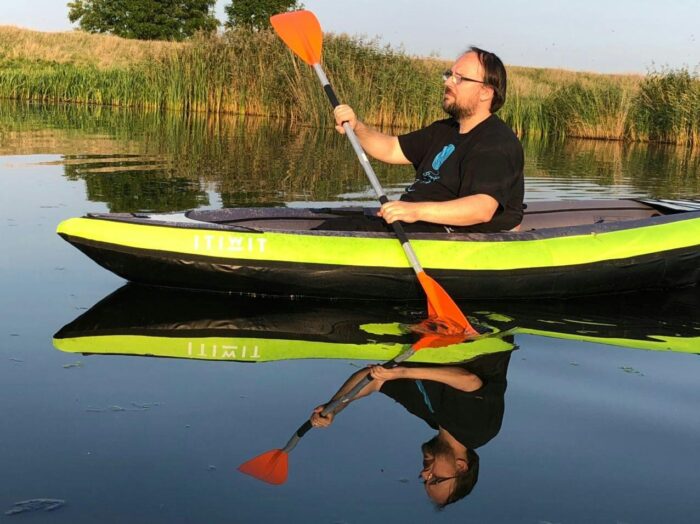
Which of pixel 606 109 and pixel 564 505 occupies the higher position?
pixel 606 109

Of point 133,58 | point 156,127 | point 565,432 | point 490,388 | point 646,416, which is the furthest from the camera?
point 133,58

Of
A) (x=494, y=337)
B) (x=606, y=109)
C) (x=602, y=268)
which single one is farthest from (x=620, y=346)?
(x=606, y=109)

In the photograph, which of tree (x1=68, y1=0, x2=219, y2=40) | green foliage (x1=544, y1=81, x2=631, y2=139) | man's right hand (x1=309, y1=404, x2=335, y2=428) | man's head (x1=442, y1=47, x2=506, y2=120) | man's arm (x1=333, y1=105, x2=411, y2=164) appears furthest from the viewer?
tree (x1=68, y1=0, x2=219, y2=40)

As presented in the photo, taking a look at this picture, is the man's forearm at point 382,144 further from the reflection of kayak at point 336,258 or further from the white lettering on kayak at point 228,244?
the white lettering on kayak at point 228,244

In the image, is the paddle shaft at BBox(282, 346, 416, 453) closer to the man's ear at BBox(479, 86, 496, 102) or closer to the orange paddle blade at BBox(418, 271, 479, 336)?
the orange paddle blade at BBox(418, 271, 479, 336)

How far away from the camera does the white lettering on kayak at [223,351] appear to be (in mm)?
3643

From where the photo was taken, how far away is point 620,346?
4.06m

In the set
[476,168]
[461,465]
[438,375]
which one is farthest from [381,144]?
[461,465]

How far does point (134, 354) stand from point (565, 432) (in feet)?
5.62

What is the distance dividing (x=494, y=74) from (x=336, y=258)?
1227mm

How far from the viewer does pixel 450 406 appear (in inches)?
122

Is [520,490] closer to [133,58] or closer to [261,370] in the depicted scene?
[261,370]

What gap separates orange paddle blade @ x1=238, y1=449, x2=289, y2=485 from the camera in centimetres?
247

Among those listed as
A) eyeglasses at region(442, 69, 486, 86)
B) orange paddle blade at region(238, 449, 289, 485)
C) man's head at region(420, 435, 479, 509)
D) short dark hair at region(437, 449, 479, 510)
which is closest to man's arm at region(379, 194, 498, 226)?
eyeglasses at region(442, 69, 486, 86)
